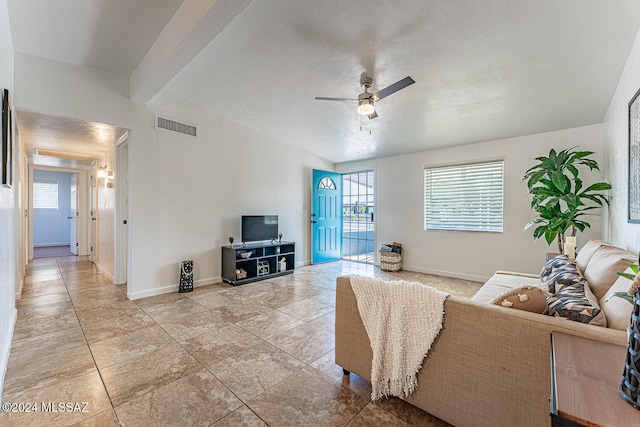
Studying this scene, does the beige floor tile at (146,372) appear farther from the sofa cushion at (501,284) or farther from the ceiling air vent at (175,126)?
the ceiling air vent at (175,126)

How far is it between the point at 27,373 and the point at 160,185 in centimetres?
243

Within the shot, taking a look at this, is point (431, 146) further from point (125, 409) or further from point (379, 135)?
point (125, 409)

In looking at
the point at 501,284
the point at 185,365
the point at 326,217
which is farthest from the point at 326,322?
the point at 326,217

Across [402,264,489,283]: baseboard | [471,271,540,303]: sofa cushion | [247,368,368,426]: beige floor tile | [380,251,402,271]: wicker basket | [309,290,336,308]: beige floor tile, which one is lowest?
[247,368,368,426]: beige floor tile

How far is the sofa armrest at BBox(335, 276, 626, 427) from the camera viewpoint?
1229 millimetres

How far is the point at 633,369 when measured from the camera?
0.72 m

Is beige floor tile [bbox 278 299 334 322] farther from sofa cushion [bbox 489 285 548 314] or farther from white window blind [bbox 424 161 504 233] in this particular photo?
white window blind [bbox 424 161 504 233]

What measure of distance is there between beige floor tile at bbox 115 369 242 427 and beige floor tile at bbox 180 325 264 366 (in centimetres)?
30

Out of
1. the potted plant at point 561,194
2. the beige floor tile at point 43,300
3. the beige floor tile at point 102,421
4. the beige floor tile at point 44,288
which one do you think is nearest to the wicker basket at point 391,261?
the potted plant at point 561,194

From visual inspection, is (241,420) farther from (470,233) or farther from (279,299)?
(470,233)

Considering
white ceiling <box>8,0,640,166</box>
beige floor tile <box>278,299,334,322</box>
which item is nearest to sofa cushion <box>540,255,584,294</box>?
white ceiling <box>8,0,640,166</box>

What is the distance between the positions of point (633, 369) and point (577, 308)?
67 centimetres

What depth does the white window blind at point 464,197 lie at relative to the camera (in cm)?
445

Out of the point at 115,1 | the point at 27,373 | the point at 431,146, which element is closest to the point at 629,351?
the point at 27,373
